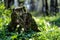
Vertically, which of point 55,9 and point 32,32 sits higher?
point 32,32

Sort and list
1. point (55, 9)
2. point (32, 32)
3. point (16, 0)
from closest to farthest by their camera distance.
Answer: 1. point (32, 32)
2. point (16, 0)
3. point (55, 9)

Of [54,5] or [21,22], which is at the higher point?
[21,22]

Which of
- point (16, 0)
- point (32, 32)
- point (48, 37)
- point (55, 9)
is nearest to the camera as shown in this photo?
point (48, 37)

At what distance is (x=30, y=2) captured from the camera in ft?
84.5

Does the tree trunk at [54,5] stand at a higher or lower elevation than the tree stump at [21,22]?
lower

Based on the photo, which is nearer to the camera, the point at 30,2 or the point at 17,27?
the point at 17,27

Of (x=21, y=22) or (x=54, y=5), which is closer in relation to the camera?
(x=21, y=22)

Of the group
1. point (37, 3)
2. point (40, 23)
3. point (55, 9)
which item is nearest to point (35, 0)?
point (37, 3)

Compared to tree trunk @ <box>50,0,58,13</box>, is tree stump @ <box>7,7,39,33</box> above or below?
above

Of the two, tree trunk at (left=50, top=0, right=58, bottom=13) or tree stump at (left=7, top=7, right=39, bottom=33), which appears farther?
tree trunk at (left=50, top=0, right=58, bottom=13)

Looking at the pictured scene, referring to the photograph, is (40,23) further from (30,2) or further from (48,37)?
(30,2)

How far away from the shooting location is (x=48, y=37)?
9.49 meters

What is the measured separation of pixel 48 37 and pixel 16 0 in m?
13.3

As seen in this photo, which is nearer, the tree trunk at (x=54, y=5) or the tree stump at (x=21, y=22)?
the tree stump at (x=21, y=22)
